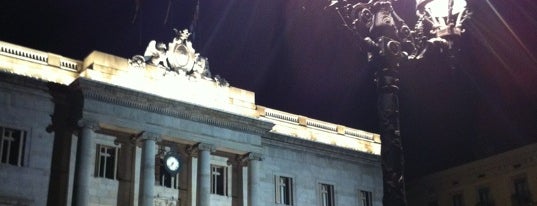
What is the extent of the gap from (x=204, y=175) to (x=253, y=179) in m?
2.83

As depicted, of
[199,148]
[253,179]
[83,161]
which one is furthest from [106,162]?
[253,179]

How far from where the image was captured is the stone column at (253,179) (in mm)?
31344

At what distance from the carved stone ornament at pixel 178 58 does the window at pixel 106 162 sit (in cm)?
405

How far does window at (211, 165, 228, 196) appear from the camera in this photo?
32188 mm

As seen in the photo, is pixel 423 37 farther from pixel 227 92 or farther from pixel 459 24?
pixel 227 92

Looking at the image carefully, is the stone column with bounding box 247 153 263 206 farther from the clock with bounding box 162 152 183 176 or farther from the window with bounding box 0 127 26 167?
the window with bounding box 0 127 26 167

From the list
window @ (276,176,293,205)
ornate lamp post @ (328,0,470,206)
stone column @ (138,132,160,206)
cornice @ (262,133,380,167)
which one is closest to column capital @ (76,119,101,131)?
stone column @ (138,132,160,206)

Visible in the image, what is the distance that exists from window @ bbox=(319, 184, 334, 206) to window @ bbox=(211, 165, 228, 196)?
646 centimetres

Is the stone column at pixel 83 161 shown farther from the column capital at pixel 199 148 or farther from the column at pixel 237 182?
the column at pixel 237 182

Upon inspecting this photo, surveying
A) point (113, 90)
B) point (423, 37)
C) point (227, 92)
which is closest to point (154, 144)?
point (113, 90)

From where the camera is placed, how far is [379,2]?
39.3ft

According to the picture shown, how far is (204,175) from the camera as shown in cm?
3009

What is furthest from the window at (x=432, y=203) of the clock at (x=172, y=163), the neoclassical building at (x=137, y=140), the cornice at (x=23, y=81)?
the cornice at (x=23, y=81)

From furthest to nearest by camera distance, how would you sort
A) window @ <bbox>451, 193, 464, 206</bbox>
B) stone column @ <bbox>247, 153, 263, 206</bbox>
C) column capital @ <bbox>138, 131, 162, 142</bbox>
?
window @ <bbox>451, 193, 464, 206</bbox> → stone column @ <bbox>247, 153, 263, 206</bbox> → column capital @ <bbox>138, 131, 162, 142</bbox>
